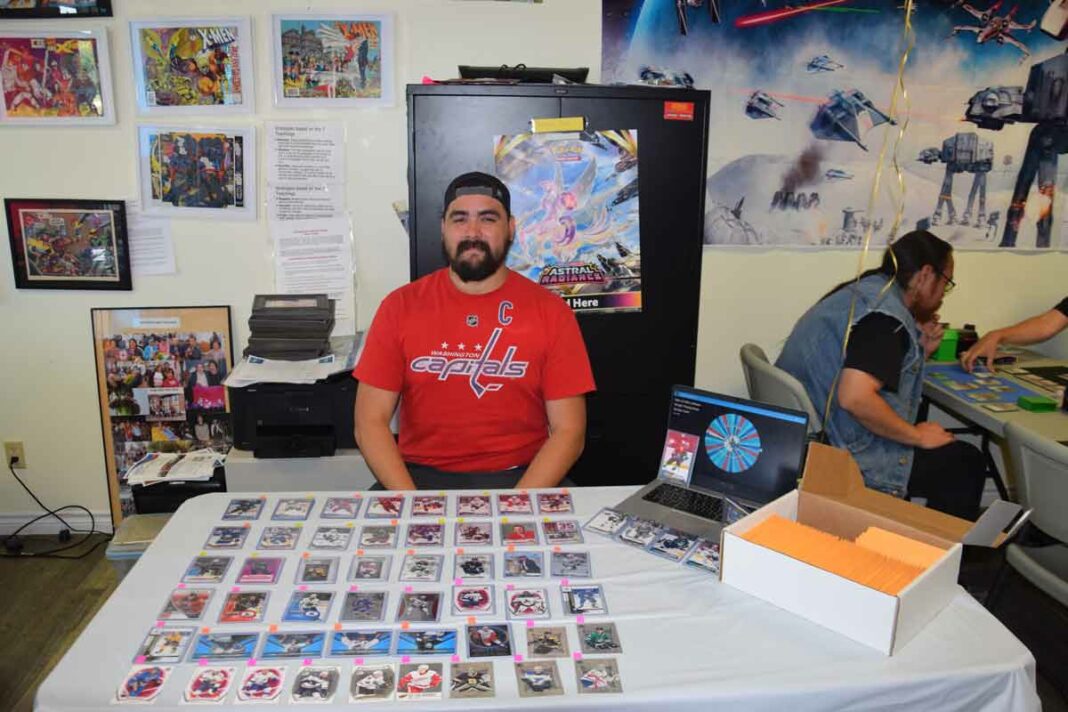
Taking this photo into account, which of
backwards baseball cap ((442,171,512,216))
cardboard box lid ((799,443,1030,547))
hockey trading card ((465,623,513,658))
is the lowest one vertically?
hockey trading card ((465,623,513,658))

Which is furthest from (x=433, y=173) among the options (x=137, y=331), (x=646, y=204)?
(x=137, y=331)

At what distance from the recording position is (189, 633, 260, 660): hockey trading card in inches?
47.6

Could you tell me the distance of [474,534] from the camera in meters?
1.57

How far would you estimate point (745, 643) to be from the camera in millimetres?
1250

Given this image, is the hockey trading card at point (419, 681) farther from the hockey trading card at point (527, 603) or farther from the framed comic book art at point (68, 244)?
the framed comic book art at point (68, 244)

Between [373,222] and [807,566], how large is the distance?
212 cm

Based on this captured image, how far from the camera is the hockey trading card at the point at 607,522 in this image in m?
1.58

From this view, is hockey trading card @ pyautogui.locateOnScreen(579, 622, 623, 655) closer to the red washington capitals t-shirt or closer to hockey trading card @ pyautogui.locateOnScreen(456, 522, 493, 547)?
hockey trading card @ pyautogui.locateOnScreen(456, 522, 493, 547)

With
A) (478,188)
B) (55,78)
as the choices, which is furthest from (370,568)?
(55,78)

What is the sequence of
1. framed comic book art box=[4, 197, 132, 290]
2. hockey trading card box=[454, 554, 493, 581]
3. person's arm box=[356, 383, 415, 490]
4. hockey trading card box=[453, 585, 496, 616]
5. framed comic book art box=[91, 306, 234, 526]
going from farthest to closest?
framed comic book art box=[91, 306, 234, 526] < framed comic book art box=[4, 197, 132, 290] < person's arm box=[356, 383, 415, 490] < hockey trading card box=[454, 554, 493, 581] < hockey trading card box=[453, 585, 496, 616]

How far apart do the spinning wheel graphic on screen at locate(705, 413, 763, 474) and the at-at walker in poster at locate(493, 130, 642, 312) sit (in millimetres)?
1029

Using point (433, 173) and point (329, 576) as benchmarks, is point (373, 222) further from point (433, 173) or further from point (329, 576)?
point (329, 576)

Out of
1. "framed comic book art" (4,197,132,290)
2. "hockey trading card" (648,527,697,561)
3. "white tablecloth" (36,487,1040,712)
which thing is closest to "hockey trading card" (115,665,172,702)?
"white tablecloth" (36,487,1040,712)

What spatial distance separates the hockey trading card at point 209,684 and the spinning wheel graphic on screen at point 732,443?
1013 mm
